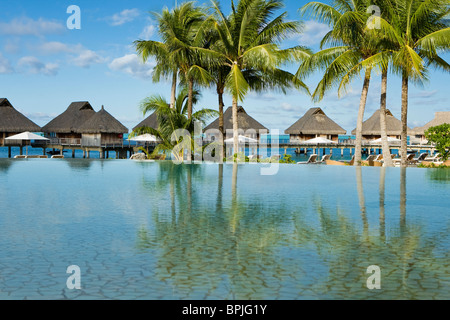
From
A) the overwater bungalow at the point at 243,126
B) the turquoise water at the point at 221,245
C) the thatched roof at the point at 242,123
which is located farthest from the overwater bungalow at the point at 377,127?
the turquoise water at the point at 221,245

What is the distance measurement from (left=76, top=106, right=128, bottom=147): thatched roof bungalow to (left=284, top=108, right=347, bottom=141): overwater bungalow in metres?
19.8

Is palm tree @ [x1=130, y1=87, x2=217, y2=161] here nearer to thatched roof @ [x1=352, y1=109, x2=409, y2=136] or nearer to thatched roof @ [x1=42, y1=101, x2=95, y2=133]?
thatched roof @ [x1=42, y1=101, x2=95, y2=133]

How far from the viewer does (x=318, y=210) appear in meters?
6.64

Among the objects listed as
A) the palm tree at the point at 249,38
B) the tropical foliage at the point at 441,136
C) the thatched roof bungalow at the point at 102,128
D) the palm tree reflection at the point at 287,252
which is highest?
the palm tree at the point at 249,38

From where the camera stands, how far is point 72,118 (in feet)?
146

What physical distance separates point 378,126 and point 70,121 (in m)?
33.1

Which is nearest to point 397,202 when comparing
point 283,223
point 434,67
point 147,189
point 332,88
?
point 283,223

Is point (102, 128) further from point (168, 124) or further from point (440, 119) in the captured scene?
point (440, 119)

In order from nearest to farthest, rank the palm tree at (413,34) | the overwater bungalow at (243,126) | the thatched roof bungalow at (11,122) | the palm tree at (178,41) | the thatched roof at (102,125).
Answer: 1. the palm tree at (413,34)
2. the palm tree at (178,41)
3. the overwater bungalow at (243,126)
4. the thatched roof at (102,125)
5. the thatched roof bungalow at (11,122)

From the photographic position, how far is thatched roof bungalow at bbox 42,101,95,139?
43781 mm

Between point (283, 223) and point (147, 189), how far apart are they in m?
4.20

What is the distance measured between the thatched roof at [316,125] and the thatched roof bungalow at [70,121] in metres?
22.3

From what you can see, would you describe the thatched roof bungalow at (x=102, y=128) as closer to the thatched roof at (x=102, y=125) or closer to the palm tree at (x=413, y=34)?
the thatched roof at (x=102, y=125)

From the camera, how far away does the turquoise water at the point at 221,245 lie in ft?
10.2
